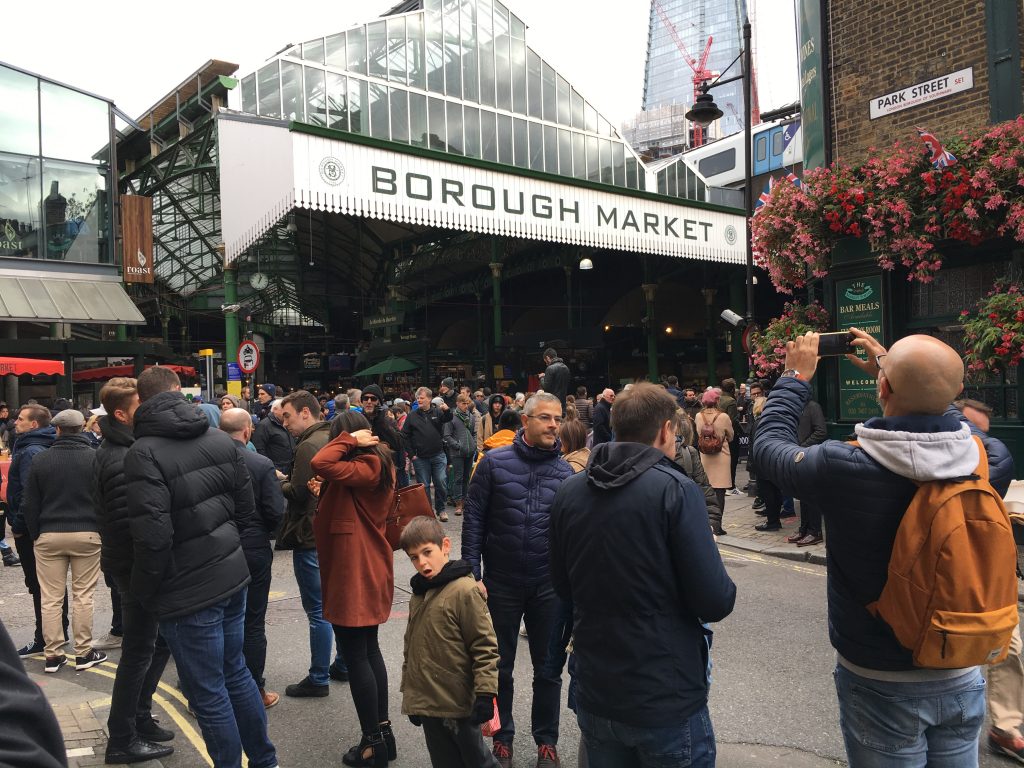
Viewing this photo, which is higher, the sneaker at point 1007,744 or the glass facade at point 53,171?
the glass facade at point 53,171

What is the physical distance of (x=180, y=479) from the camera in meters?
3.45

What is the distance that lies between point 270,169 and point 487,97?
8097 mm

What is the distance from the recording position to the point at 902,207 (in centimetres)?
869

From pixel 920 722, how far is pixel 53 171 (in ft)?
83.4

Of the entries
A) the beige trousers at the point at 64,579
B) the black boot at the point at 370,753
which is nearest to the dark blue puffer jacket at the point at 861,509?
the black boot at the point at 370,753

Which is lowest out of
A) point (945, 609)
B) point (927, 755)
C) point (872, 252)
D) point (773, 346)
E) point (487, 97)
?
point (927, 755)

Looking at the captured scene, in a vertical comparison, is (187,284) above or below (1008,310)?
above

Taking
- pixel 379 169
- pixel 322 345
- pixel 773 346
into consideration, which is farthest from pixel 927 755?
pixel 322 345

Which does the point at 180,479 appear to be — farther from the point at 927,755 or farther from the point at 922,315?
the point at 922,315

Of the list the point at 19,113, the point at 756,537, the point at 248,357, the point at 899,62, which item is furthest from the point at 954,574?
the point at 19,113

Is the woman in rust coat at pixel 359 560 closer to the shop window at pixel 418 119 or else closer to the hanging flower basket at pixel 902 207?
the hanging flower basket at pixel 902 207

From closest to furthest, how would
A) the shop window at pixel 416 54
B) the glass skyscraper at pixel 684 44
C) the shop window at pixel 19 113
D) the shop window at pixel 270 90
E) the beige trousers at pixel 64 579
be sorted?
the beige trousers at pixel 64 579 → the shop window at pixel 270 90 → the shop window at pixel 416 54 → the shop window at pixel 19 113 → the glass skyscraper at pixel 684 44

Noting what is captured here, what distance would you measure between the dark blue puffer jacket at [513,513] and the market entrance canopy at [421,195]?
9816 millimetres

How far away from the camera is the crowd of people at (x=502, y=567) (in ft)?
7.39
